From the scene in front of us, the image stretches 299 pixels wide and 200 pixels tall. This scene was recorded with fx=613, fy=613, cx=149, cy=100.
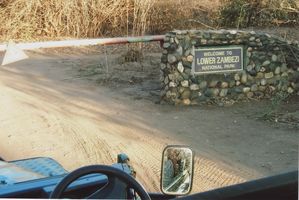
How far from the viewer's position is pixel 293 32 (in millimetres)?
14594

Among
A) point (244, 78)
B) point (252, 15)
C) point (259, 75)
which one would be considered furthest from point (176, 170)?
point (252, 15)

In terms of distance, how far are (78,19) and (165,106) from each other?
24.1 ft

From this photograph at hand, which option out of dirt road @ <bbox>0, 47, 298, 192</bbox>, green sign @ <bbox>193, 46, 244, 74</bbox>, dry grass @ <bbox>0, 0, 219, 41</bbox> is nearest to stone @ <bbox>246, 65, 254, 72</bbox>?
green sign @ <bbox>193, 46, 244, 74</bbox>

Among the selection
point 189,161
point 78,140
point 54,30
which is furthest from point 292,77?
point 54,30

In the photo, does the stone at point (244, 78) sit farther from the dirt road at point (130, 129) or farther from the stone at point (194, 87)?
the stone at point (194, 87)

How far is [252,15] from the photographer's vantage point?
52.8 ft

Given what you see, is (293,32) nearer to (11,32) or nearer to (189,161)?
(11,32)

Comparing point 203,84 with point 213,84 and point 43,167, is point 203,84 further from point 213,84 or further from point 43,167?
point 43,167

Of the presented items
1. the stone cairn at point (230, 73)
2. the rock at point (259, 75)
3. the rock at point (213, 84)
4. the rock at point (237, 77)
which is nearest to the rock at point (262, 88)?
the stone cairn at point (230, 73)

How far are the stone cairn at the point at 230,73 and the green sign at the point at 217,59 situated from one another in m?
0.07

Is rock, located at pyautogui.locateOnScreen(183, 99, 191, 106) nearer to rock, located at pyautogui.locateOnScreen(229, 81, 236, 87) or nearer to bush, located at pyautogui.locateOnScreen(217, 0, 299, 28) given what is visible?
rock, located at pyautogui.locateOnScreen(229, 81, 236, 87)

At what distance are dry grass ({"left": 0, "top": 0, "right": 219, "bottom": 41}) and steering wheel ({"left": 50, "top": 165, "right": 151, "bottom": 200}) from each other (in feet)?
42.3

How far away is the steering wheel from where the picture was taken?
7.54 ft

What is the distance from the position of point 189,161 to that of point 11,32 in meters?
13.4
